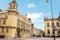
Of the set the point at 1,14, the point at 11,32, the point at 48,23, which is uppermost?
the point at 1,14

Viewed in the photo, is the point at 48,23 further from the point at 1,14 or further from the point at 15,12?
the point at 1,14

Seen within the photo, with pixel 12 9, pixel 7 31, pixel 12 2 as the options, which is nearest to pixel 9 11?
pixel 12 9

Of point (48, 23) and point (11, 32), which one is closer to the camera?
point (11, 32)

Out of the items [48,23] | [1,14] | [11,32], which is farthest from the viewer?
[48,23]

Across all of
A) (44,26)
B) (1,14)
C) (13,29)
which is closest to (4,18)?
(1,14)

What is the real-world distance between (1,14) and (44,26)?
2145 centimetres

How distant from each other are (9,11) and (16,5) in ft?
17.5

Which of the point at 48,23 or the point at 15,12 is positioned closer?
the point at 15,12

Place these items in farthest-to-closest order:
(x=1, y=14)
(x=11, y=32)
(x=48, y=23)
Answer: (x=48, y=23) < (x=1, y=14) < (x=11, y=32)

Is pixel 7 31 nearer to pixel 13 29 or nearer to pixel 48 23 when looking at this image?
pixel 13 29

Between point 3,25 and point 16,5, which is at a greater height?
point 16,5

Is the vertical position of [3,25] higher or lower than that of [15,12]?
lower

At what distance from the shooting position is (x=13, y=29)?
4741 cm

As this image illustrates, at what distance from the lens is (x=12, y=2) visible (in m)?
50.7
